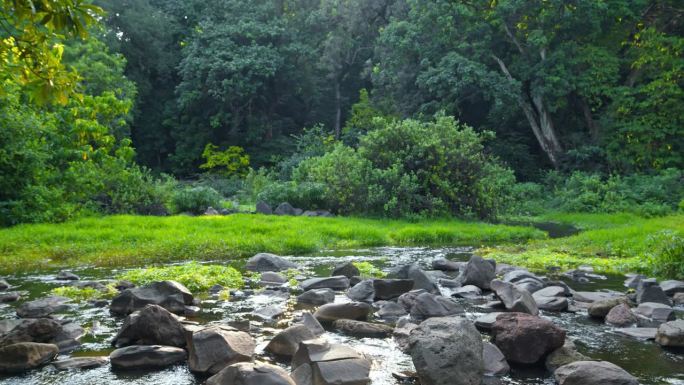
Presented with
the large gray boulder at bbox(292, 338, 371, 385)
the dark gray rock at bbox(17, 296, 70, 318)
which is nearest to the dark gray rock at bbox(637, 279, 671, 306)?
the large gray boulder at bbox(292, 338, 371, 385)

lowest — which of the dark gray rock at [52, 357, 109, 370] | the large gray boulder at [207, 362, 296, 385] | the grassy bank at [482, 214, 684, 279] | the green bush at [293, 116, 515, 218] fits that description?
the grassy bank at [482, 214, 684, 279]

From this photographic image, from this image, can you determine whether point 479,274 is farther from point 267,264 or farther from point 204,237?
point 204,237

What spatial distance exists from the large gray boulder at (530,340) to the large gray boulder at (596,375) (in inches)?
26.3

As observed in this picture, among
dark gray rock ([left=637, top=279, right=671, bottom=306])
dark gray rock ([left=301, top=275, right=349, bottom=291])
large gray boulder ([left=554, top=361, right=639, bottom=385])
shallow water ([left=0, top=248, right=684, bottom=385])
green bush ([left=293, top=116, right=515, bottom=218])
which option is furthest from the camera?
green bush ([left=293, top=116, right=515, bottom=218])

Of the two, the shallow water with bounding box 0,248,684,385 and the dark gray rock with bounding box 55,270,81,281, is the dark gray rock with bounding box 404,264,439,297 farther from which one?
the dark gray rock with bounding box 55,270,81,281

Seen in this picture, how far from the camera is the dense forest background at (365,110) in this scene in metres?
21.7

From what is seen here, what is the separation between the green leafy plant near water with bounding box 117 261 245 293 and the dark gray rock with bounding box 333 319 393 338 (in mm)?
3505

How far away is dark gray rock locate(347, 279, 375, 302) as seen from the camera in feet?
31.1

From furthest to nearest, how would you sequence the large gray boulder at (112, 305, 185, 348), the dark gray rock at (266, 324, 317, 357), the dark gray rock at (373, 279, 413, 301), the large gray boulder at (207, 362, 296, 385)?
1. the dark gray rock at (373, 279, 413, 301)
2. the large gray boulder at (112, 305, 185, 348)
3. the dark gray rock at (266, 324, 317, 357)
4. the large gray boulder at (207, 362, 296, 385)

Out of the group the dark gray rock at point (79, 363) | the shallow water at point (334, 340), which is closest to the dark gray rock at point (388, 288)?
the shallow water at point (334, 340)

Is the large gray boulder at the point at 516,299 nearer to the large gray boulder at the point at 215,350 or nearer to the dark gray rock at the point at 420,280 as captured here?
the dark gray rock at the point at 420,280

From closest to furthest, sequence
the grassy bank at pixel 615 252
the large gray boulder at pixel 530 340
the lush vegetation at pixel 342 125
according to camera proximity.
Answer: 1. the large gray boulder at pixel 530 340
2. the grassy bank at pixel 615 252
3. the lush vegetation at pixel 342 125

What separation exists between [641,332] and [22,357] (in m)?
6.84

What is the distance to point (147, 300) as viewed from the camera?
8555mm
